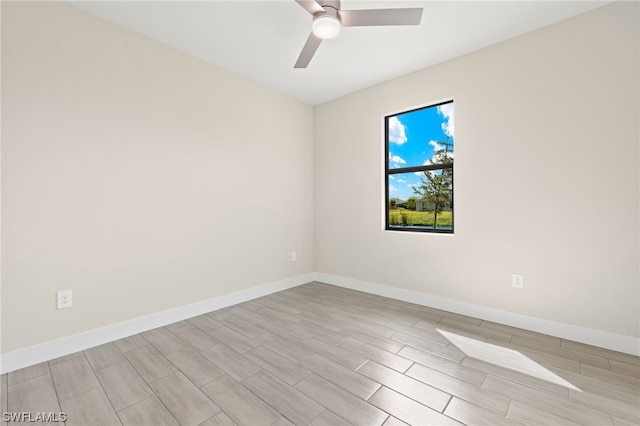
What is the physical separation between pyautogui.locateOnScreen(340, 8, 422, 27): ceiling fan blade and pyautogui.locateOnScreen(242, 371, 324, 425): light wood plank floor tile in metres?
2.40

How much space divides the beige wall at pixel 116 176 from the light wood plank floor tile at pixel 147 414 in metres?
1.06

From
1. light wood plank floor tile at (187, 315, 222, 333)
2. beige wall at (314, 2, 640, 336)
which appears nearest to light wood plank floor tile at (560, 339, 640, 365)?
beige wall at (314, 2, 640, 336)

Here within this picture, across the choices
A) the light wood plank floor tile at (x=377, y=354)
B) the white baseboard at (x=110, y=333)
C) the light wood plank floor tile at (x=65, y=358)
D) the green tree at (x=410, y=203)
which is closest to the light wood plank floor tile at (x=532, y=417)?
the light wood plank floor tile at (x=377, y=354)

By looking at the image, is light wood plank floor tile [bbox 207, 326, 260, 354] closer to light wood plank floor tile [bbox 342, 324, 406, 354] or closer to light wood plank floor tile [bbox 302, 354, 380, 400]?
light wood plank floor tile [bbox 302, 354, 380, 400]

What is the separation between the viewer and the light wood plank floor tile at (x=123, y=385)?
159 cm

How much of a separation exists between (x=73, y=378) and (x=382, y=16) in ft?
10.1

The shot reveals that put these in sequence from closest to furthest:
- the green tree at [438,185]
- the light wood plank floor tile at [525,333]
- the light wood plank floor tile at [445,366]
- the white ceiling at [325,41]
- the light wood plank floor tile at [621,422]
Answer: the light wood plank floor tile at [621,422], the light wood plank floor tile at [445,366], the white ceiling at [325,41], the light wood plank floor tile at [525,333], the green tree at [438,185]

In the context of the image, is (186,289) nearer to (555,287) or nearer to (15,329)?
(15,329)

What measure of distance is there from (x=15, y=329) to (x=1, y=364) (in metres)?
0.21

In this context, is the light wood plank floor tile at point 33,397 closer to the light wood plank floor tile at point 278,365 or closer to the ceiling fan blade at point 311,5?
the light wood plank floor tile at point 278,365

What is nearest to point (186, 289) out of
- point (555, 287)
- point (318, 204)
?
point (318, 204)

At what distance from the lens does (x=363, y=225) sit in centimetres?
367

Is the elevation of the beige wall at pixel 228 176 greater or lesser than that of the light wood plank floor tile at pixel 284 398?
greater

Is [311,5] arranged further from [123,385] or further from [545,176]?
[123,385]
